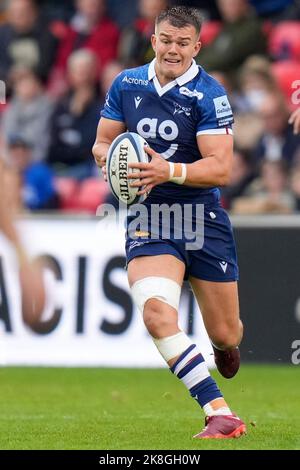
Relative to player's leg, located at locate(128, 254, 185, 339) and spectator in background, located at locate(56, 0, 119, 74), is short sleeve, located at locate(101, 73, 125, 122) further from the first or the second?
spectator in background, located at locate(56, 0, 119, 74)

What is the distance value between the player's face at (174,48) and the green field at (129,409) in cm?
228

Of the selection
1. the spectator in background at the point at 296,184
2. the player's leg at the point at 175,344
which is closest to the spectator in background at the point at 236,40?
the spectator in background at the point at 296,184

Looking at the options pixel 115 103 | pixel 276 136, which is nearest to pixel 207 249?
pixel 115 103

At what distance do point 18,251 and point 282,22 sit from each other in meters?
5.04

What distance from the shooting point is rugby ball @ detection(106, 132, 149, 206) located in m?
7.55

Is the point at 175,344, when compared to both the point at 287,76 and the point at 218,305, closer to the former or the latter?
the point at 218,305

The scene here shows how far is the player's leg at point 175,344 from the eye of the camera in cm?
751

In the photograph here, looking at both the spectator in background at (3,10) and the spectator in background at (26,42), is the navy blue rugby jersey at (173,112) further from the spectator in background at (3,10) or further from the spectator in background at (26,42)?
the spectator in background at (3,10)

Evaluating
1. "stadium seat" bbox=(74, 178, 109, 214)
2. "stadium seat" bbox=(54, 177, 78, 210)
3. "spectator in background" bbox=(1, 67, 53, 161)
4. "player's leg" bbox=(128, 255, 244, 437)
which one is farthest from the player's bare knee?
"spectator in background" bbox=(1, 67, 53, 161)

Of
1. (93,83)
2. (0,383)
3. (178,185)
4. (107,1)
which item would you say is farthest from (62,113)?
(178,185)

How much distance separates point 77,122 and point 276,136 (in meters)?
2.64

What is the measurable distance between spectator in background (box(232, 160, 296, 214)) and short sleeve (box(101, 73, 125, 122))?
5.33m

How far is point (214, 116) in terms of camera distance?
7.81 meters

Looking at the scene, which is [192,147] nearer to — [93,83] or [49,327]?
[49,327]
